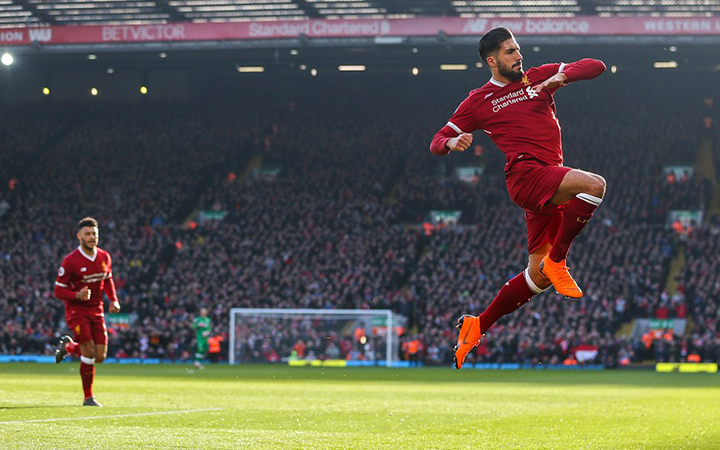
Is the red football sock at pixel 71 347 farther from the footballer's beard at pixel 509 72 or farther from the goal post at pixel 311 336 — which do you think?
the goal post at pixel 311 336

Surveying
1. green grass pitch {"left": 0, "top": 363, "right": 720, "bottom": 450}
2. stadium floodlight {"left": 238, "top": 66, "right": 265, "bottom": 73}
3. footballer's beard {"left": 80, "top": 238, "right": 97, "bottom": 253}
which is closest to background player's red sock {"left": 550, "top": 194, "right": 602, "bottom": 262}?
green grass pitch {"left": 0, "top": 363, "right": 720, "bottom": 450}

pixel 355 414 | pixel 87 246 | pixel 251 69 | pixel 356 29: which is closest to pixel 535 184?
pixel 355 414

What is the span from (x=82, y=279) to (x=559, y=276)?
27.9 ft

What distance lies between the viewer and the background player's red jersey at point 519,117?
8.73 m

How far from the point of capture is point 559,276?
8.84 metres

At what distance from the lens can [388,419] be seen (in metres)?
13.4

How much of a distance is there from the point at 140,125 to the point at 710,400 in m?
38.1

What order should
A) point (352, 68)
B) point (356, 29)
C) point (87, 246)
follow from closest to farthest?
point (87, 246) < point (356, 29) < point (352, 68)

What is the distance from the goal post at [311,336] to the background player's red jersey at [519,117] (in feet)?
92.2

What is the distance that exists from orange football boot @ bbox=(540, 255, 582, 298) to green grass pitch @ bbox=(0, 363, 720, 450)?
7.17 ft

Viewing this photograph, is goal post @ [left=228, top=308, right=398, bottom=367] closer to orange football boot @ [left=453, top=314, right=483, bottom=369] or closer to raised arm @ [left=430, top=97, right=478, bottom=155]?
orange football boot @ [left=453, top=314, right=483, bottom=369]

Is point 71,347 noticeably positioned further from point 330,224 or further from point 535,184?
point 330,224

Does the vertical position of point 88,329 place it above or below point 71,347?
above

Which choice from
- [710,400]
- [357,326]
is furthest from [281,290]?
[710,400]
